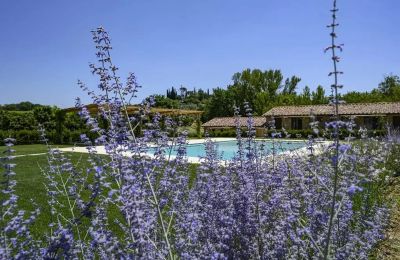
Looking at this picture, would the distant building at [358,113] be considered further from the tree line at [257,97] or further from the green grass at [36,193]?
the green grass at [36,193]

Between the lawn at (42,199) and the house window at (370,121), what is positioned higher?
the house window at (370,121)

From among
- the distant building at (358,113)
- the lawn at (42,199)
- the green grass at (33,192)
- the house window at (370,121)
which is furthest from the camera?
the house window at (370,121)

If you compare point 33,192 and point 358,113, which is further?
point 358,113

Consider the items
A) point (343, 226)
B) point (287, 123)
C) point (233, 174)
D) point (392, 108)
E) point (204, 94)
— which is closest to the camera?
point (343, 226)

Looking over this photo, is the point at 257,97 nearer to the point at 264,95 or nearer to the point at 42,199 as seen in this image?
the point at 264,95

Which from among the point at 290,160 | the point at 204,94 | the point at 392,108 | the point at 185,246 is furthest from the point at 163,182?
the point at 204,94

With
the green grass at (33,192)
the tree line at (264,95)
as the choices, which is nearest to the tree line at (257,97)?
the tree line at (264,95)

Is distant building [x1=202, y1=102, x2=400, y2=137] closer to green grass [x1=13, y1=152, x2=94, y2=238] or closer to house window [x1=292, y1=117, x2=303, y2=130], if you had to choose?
house window [x1=292, y1=117, x2=303, y2=130]

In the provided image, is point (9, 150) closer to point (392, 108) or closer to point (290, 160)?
point (290, 160)

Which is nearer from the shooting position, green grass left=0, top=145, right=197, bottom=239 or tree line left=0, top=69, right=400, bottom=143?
green grass left=0, top=145, right=197, bottom=239

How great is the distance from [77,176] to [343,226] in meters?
2.61

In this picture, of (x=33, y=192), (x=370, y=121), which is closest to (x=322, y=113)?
(x=370, y=121)

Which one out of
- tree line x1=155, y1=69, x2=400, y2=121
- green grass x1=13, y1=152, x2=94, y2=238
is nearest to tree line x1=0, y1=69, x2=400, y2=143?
tree line x1=155, y1=69, x2=400, y2=121

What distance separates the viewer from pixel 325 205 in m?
4.04
